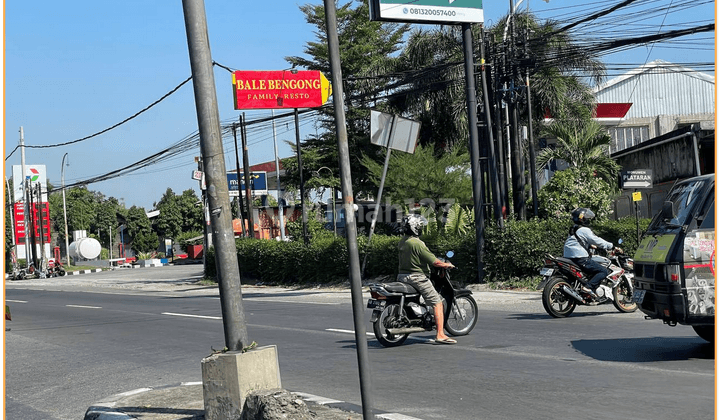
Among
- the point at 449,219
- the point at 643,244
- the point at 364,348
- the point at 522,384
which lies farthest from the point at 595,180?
the point at 364,348

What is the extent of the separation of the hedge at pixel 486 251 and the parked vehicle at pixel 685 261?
11.2 meters

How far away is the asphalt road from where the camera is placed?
23.9ft

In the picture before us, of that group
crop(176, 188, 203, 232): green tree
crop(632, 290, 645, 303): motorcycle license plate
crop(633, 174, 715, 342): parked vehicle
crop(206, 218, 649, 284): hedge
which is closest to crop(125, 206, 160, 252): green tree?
crop(176, 188, 203, 232): green tree

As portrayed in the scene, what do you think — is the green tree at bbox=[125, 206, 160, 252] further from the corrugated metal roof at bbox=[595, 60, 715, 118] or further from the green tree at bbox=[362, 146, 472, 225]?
the green tree at bbox=[362, 146, 472, 225]

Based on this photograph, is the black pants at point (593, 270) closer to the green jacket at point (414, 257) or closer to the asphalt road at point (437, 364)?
the asphalt road at point (437, 364)

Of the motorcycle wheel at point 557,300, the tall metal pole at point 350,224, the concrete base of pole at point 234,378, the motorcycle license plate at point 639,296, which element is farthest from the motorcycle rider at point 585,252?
the tall metal pole at point 350,224

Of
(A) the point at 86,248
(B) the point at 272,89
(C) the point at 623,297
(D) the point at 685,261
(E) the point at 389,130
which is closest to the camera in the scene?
(D) the point at 685,261

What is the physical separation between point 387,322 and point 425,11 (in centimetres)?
1218

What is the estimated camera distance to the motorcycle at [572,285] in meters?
13.1

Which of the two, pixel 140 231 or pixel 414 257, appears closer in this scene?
pixel 414 257

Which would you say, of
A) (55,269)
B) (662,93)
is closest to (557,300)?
(662,93)

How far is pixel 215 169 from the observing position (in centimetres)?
680

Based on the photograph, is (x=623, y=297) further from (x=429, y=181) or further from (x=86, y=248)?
(x=86, y=248)

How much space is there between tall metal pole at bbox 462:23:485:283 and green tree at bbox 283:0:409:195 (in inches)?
950
